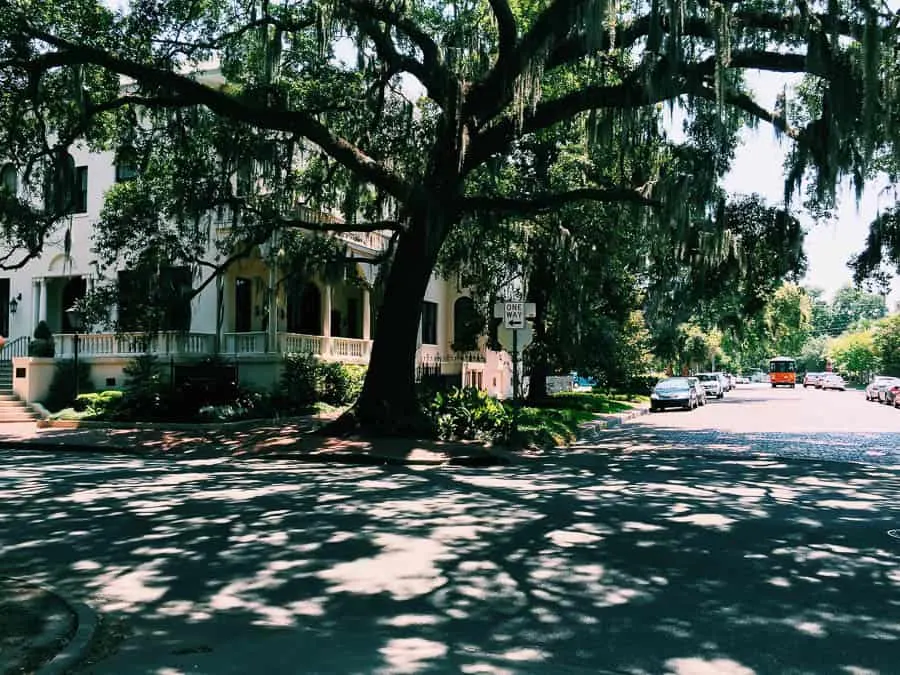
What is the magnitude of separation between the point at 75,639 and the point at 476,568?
10.0ft

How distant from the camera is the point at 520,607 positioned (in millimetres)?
5500

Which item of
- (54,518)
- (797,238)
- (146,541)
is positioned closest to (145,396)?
(54,518)

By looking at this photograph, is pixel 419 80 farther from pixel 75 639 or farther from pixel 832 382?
pixel 832 382

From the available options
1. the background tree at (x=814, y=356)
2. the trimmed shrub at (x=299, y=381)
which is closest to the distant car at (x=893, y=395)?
the trimmed shrub at (x=299, y=381)

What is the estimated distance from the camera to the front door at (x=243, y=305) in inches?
1079

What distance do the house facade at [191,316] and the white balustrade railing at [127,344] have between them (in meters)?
0.03

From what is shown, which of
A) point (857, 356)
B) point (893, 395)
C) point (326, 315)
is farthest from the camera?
Answer: point (857, 356)

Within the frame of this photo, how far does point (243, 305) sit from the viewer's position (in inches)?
1096

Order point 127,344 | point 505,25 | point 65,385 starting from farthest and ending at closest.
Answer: point 127,344, point 65,385, point 505,25

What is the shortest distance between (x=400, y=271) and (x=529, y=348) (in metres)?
14.3

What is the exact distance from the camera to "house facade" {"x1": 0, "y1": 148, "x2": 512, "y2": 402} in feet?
82.9

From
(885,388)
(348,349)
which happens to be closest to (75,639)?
(348,349)

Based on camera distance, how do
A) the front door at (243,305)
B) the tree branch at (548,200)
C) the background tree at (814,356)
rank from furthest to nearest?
the background tree at (814,356) → the front door at (243,305) → the tree branch at (548,200)

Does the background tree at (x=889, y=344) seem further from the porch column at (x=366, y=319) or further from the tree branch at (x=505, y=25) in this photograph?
the tree branch at (x=505, y=25)
